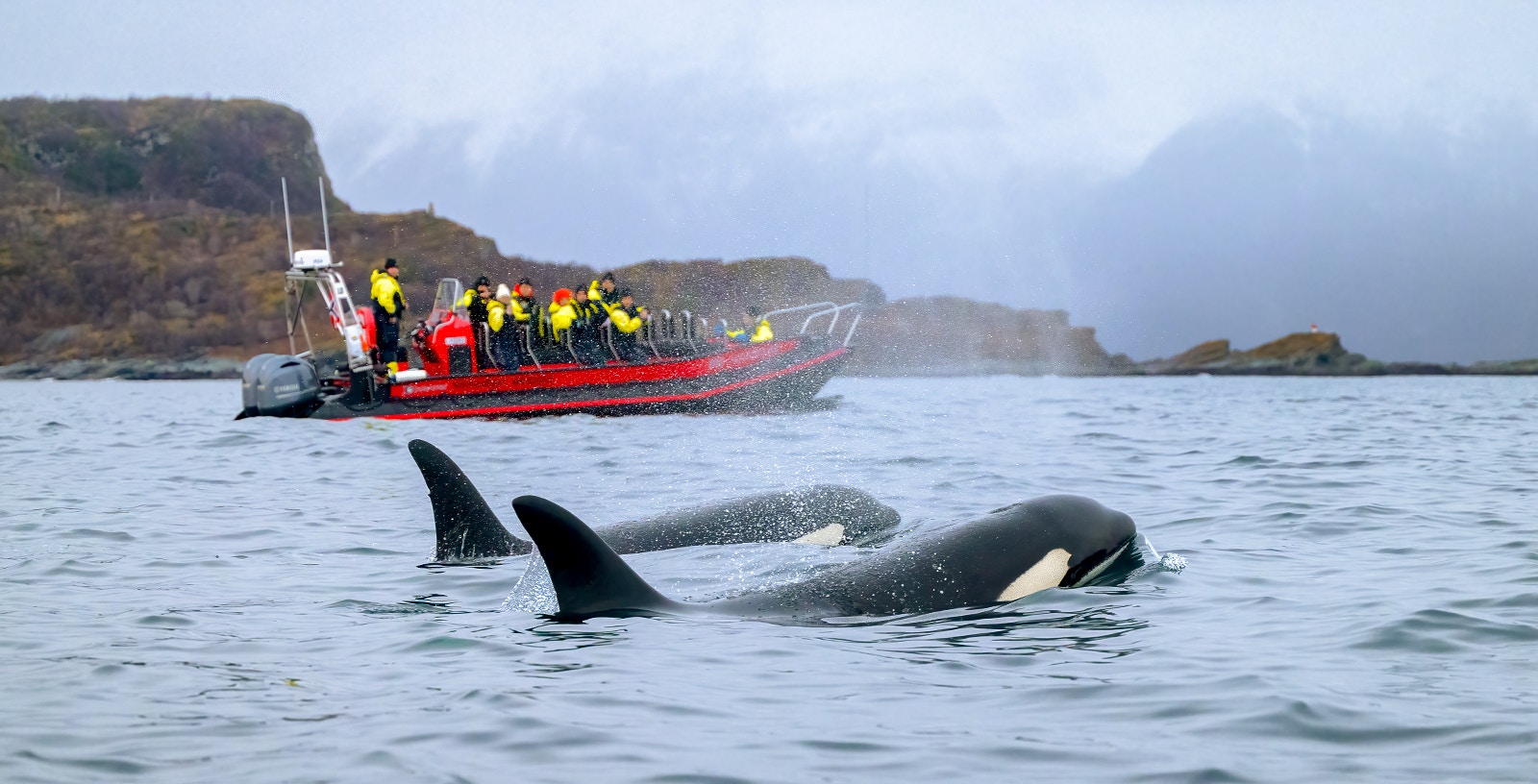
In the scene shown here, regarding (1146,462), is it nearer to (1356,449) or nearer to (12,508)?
(1356,449)

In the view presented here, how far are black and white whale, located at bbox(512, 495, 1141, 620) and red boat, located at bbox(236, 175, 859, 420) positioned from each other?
19.6 meters

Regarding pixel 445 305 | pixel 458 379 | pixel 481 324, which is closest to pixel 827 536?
pixel 458 379

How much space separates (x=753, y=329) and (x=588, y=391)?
755 centimetres

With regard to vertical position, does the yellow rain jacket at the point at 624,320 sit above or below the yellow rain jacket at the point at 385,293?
below

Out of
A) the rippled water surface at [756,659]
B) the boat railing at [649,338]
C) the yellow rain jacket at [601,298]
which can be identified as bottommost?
the rippled water surface at [756,659]

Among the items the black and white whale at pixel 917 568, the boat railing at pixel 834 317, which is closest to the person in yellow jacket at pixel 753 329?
the boat railing at pixel 834 317

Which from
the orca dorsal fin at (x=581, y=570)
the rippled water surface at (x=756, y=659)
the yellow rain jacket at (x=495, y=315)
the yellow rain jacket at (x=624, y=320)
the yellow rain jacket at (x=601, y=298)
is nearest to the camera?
the rippled water surface at (x=756, y=659)

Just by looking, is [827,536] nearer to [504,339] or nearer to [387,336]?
[504,339]

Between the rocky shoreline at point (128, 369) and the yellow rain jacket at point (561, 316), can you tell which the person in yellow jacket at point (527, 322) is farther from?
the rocky shoreline at point (128, 369)

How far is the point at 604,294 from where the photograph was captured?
90.8ft

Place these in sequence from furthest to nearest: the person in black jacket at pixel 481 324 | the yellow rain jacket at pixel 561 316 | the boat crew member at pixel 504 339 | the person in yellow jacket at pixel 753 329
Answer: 1. the person in yellow jacket at pixel 753 329
2. the yellow rain jacket at pixel 561 316
3. the person in black jacket at pixel 481 324
4. the boat crew member at pixel 504 339

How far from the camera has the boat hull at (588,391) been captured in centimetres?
2583

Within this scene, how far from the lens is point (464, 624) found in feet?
20.8

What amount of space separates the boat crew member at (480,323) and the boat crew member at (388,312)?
1.37 meters
